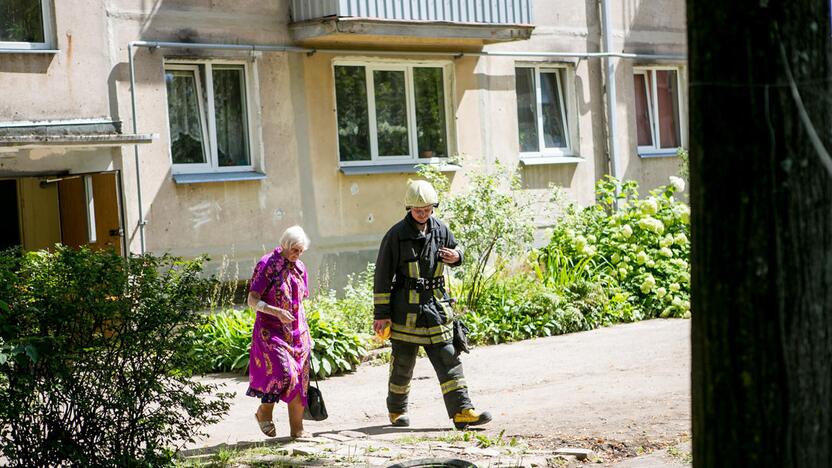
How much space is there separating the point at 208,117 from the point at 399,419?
6.41 meters

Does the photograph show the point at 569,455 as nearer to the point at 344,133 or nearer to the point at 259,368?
the point at 259,368

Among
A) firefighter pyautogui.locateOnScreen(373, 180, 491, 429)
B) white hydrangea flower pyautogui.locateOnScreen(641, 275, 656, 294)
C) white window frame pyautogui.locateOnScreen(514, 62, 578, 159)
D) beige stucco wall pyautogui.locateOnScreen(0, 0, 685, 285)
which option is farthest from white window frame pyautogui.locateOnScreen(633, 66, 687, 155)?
firefighter pyautogui.locateOnScreen(373, 180, 491, 429)

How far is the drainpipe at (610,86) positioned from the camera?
1772 centimetres

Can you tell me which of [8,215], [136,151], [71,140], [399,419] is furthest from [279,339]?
[8,215]

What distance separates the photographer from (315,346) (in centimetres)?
1110

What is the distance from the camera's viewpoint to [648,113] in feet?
61.6

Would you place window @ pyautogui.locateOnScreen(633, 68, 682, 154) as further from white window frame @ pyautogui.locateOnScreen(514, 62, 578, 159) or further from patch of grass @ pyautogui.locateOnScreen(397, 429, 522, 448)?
patch of grass @ pyautogui.locateOnScreen(397, 429, 522, 448)

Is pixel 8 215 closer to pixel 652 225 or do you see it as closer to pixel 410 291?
pixel 652 225

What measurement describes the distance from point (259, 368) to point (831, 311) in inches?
204

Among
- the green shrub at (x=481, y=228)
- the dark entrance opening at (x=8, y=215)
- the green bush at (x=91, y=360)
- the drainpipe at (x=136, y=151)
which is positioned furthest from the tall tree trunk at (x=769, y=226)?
the dark entrance opening at (x=8, y=215)

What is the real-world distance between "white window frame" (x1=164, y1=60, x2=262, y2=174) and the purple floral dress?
5639 millimetres

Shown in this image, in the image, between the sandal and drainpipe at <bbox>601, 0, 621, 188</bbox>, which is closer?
the sandal

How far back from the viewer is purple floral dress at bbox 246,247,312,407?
7.97 metres

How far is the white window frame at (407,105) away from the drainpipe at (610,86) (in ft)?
10.4
